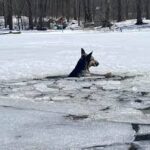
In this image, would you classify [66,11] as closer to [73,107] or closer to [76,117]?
[73,107]

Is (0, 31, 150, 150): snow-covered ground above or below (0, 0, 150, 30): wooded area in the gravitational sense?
below

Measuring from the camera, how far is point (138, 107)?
7965mm

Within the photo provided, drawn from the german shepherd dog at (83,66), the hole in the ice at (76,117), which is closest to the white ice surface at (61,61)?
the german shepherd dog at (83,66)

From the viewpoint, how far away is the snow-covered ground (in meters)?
6.00

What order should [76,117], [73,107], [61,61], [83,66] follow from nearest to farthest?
[76,117] → [73,107] → [83,66] → [61,61]

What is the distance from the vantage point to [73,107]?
8.12 m

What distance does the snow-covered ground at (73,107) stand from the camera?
6.00 meters

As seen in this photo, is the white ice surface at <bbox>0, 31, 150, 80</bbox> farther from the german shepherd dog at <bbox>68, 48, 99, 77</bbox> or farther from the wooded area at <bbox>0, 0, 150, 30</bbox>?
the wooded area at <bbox>0, 0, 150, 30</bbox>

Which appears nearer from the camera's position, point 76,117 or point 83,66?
point 76,117

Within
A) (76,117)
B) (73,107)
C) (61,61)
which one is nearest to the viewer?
(76,117)

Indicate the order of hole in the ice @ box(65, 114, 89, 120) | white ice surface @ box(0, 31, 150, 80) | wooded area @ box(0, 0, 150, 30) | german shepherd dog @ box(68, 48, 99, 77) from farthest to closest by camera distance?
wooded area @ box(0, 0, 150, 30), white ice surface @ box(0, 31, 150, 80), german shepherd dog @ box(68, 48, 99, 77), hole in the ice @ box(65, 114, 89, 120)

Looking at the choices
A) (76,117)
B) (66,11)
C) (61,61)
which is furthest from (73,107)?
(66,11)

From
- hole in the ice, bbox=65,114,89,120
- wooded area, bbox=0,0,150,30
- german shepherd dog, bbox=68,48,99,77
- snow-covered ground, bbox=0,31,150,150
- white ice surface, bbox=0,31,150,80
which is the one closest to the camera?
snow-covered ground, bbox=0,31,150,150

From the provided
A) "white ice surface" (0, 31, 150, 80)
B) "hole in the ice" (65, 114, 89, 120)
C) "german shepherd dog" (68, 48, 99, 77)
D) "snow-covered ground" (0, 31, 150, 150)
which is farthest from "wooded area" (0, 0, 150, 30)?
"hole in the ice" (65, 114, 89, 120)
